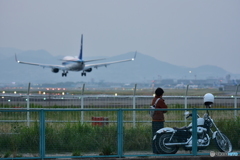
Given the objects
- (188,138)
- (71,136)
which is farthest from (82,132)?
(188,138)

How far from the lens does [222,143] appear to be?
38.1ft

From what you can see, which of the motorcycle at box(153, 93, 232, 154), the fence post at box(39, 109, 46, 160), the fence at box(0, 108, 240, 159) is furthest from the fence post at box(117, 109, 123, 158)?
the fence post at box(39, 109, 46, 160)

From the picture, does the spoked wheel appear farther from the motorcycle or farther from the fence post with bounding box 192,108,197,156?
the fence post with bounding box 192,108,197,156

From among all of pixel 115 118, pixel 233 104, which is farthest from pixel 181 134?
pixel 233 104

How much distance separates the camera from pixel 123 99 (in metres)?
18.6

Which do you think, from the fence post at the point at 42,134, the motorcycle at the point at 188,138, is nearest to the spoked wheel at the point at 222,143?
the motorcycle at the point at 188,138

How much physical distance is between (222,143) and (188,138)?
0.88 metres

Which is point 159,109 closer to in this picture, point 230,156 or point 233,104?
point 230,156

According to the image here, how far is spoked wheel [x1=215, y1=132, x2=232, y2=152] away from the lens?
1155cm

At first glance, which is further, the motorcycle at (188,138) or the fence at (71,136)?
the motorcycle at (188,138)

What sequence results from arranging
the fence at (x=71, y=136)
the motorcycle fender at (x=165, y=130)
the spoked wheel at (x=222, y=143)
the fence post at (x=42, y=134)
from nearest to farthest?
the fence post at (x=42, y=134)
the fence at (x=71, y=136)
the motorcycle fender at (x=165, y=130)
the spoked wheel at (x=222, y=143)

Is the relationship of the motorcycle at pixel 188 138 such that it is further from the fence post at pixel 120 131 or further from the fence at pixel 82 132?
the fence post at pixel 120 131

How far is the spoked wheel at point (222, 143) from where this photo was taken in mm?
11555

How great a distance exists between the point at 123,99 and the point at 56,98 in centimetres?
256
